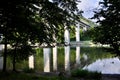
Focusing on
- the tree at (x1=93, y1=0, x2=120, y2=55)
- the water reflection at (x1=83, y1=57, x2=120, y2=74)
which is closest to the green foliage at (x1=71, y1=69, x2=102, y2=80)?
the tree at (x1=93, y1=0, x2=120, y2=55)

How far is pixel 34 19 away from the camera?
7387 millimetres

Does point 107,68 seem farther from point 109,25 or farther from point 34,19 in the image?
point 34,19

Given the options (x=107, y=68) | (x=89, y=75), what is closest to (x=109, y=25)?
(x=89, y=75)

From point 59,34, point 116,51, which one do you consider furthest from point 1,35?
point 116,51

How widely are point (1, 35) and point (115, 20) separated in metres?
3.10

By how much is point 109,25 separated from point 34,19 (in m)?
2.07

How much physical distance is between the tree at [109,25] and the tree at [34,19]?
0.74 m

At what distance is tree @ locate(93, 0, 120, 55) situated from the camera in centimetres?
764

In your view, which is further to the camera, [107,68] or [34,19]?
[107,68]

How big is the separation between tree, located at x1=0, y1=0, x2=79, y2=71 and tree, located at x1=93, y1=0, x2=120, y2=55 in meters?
0.74

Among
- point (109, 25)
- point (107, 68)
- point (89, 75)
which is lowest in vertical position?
point (107, 68)

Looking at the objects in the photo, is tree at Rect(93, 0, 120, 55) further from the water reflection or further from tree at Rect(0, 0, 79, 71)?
the water reflection

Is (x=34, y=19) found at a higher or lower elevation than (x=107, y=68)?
higher

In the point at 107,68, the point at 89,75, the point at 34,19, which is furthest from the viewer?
the point at 107,68
